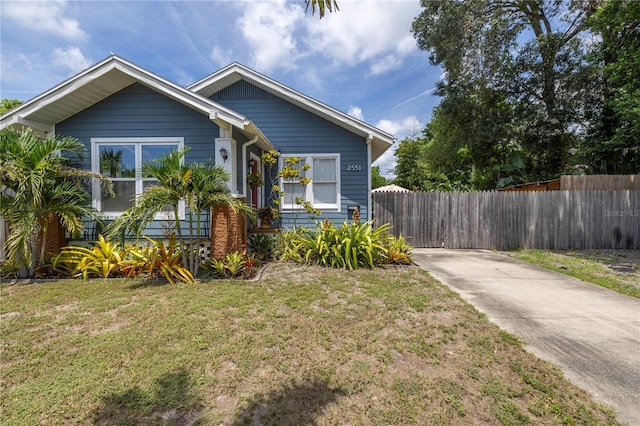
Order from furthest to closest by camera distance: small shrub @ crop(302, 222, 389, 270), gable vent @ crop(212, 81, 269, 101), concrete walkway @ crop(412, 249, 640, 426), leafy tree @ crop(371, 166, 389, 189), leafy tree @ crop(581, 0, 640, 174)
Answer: leafy tree @ crop(371, 166, 389, 189) → leafy tree @ crop(581, 0, 640, 174) → gable vent @ crop(212, 81, 269, 101) → small shrub @ crop(302, 222, 389, 270) → concrete walkway @ crop(412, 249, 640, 426)

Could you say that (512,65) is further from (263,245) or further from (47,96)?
(47,96)

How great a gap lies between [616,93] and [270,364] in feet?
49.8

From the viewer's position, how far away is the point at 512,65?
14672mm

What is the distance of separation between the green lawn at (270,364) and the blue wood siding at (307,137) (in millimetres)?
4852

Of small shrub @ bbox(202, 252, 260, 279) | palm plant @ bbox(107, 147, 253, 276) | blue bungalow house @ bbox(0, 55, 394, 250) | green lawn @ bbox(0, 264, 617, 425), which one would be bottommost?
green lawn @ bbox(0, 264, 617, 425)

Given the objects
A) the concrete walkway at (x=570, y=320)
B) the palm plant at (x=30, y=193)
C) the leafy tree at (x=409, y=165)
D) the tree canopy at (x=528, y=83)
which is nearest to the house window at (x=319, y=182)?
the concrete walkway at (x=570, y=320)

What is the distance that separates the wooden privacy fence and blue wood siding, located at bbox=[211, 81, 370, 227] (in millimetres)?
1165

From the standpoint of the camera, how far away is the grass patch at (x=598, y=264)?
5.61m

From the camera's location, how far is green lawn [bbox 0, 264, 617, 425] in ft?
7.11

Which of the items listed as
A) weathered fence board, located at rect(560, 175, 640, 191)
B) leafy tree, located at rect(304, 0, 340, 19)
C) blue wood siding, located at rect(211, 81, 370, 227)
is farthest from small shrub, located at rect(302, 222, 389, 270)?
weathered fence board, located at rect(560, 175, 640, 191)

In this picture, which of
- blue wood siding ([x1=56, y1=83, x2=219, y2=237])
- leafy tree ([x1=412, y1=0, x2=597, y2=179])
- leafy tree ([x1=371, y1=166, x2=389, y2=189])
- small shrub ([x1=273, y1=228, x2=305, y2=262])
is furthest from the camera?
leafy tree ([x1=371, y1=166, x2=389, y2=189])

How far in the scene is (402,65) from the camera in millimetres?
16078

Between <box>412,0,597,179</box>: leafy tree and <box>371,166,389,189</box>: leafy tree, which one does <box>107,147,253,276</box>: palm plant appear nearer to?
<box>412,0,597,179</box>: leafy tree

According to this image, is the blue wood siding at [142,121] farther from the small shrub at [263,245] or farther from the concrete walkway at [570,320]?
the concrete walkway at [570,320]
